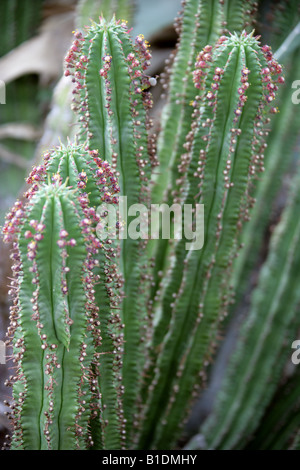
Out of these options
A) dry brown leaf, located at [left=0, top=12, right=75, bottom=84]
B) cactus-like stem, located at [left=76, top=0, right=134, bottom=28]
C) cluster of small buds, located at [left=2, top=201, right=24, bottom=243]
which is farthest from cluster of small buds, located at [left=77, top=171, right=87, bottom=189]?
dry brown leaf, located at [left=0, top=12, right=75, bottom=84]

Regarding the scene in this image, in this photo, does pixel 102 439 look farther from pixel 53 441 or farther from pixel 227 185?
pixel 227 185

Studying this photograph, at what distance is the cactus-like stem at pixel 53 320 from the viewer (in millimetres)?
1243

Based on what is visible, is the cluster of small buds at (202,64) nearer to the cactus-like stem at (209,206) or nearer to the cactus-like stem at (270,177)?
the cactus-like stem at (209,206)

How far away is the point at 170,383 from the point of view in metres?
1.97

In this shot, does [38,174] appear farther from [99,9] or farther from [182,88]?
[99,9]

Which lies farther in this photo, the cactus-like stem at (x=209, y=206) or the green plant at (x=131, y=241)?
the cactus-like stem at (x=209, y=206)

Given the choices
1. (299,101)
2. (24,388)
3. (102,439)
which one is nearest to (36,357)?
(24,388)

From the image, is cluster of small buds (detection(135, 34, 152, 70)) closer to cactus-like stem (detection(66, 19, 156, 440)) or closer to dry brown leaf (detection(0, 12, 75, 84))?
cactus-like stem (detection(66, 19, 156, 440))

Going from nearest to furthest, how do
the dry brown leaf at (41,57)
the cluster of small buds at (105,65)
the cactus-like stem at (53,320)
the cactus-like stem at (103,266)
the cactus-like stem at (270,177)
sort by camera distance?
the cactus-like stem at (53,320)
the cactus-like stem at (103,266)
the cluster of small buds at (105,65)
the cactus-like stem at (270,177)
the dry brown leaf at (41,57)

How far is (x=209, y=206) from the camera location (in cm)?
169

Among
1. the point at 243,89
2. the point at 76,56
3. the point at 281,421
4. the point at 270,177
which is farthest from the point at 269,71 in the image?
the point at 281,421

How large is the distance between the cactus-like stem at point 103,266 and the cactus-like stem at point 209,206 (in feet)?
0.95

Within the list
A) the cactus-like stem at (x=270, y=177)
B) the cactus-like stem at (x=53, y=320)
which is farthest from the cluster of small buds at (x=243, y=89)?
the cactus-like stem at (x=270, y=177)

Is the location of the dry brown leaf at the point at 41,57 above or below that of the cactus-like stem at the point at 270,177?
above
